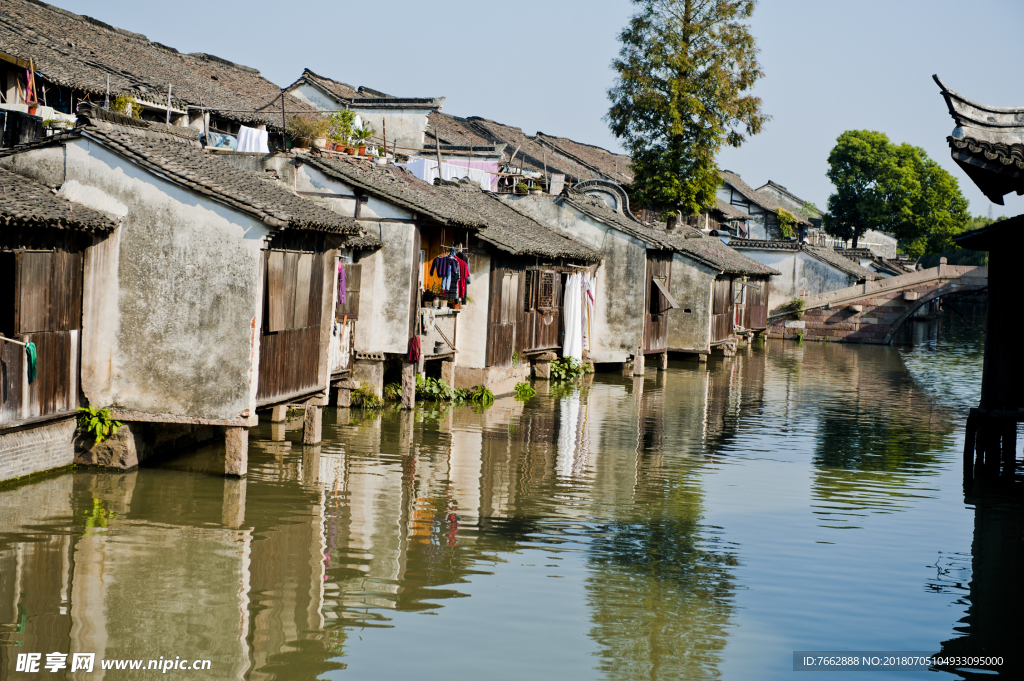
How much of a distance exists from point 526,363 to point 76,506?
13.3 metres

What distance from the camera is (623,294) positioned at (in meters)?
26.5

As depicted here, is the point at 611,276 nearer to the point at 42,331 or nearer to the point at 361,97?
the point at 361,97

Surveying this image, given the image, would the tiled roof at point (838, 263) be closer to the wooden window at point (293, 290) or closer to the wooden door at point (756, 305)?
the wooden door at point (756, 305)

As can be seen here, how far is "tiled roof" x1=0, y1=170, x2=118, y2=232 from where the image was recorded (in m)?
10.3

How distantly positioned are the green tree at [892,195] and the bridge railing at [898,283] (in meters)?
20.9

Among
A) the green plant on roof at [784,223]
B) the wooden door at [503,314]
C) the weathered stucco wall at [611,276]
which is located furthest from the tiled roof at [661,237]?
the green plant on roof at [784,223]

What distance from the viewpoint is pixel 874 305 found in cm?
4372

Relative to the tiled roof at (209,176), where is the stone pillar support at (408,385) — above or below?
below

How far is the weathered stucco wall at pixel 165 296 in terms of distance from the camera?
38.3 feet

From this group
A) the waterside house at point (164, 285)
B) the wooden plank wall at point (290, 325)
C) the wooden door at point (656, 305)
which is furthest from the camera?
the wooden door at point (656, 305)

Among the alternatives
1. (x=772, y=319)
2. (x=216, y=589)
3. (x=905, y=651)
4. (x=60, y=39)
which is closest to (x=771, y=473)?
(x=905, y=651)

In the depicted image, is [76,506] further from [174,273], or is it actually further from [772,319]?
[772,319]

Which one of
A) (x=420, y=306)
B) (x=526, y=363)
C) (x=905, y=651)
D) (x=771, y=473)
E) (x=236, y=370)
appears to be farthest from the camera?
(x=526, y=363)

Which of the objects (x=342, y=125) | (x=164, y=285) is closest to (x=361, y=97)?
(x=342, y=125)
